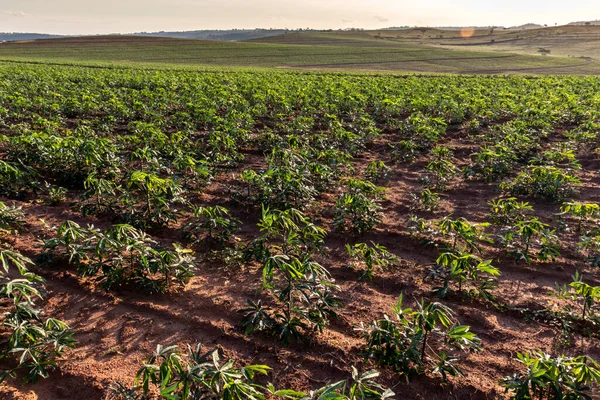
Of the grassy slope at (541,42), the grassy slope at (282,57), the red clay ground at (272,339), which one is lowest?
the red clay ground at (272,339)

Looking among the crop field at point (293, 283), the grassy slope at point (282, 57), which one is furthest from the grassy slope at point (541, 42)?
the crop field at point (293, 283)

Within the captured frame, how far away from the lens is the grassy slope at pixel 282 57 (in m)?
55.1

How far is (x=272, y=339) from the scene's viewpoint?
4035mm

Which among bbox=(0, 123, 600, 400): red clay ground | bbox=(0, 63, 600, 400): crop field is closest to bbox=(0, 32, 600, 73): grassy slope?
bbox=(0, 63, 600, 400): crop field

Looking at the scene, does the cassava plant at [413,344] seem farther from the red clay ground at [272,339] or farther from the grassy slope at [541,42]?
the grassy slope at [541,42]

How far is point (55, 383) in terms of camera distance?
3455mm

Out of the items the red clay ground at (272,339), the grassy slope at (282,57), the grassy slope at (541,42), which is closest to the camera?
the red clay ground at (272,339)

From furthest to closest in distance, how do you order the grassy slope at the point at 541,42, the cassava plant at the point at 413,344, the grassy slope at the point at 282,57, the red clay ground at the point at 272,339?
the grassy slope at the point at 541,42, the grassy slope at the point at 282,57, the red clay ground at the point at 272,339, the cassava plant at the point at 413,344

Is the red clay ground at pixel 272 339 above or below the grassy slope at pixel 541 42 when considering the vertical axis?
below

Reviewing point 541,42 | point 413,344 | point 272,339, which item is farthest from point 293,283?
point 541,42

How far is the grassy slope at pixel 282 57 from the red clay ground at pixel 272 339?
50599 millimetres

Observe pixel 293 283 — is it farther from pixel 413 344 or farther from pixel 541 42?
pixel 541 42

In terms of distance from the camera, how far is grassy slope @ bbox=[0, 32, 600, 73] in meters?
55.1

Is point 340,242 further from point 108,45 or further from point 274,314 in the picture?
point 108,45
